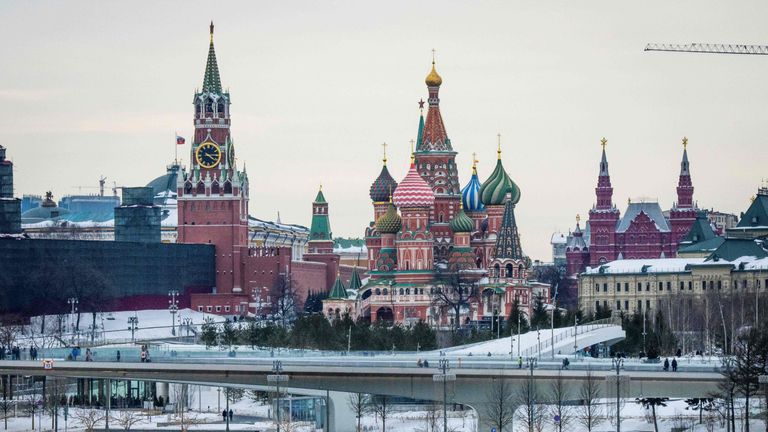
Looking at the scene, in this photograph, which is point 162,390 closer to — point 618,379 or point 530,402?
point 530,402

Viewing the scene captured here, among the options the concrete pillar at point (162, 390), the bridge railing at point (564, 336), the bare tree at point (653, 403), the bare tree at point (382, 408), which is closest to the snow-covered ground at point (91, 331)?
the concrete pillar at point (162, 390)

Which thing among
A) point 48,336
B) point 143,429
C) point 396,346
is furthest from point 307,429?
point 48,336

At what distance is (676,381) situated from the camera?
356 ft

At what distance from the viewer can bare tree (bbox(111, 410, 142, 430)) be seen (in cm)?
12056

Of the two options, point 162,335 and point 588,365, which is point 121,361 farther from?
point 162,335

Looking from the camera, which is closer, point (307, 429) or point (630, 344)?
point (307, 429)

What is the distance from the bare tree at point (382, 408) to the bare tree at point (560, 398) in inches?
338

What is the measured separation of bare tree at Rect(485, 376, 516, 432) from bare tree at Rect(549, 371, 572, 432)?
222 cm

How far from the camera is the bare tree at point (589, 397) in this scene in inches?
4370

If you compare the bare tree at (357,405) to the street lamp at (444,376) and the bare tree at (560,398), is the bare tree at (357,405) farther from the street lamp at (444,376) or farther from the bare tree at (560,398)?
the street lamp at (444,376)

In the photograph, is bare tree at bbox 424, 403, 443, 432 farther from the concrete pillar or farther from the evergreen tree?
the evergreen tree

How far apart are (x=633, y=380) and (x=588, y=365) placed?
4.42 meters

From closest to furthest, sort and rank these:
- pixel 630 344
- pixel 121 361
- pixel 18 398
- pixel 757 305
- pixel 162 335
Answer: pixel 121 361 → pixel 18 398 → pixel 630 344 → pixel 757 305 → pixel 162 335

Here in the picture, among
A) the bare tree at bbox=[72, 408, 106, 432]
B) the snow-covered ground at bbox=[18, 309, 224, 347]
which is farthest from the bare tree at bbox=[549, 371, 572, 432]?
the snow-covered ground at bbox=[18, 309, 224, 347]
